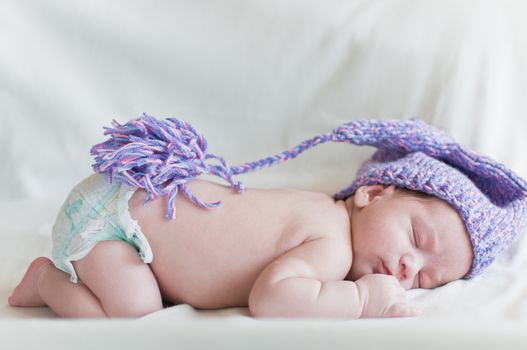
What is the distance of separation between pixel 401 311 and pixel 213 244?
0.37 metres

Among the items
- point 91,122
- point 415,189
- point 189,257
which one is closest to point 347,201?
point 415,189

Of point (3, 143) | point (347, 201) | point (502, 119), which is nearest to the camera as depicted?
point (347, 201)

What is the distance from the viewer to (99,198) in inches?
60.2

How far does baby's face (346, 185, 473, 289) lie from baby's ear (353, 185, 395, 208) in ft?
0.23

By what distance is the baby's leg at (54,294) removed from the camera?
4.78ft

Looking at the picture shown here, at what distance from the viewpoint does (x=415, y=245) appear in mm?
1590

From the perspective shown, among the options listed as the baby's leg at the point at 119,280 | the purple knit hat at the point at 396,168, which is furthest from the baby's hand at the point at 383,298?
the baby's leg at the point at 119,280

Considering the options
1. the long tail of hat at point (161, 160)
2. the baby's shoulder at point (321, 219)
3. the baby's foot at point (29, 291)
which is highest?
the long tail of hat at point (161, 160)

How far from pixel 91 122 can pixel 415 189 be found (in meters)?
0.95

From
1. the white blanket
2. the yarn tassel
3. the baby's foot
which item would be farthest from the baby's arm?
the white blanket

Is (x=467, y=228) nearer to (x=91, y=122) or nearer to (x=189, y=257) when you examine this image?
(x=189, y=257)

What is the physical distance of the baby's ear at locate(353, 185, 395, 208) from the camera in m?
1.68

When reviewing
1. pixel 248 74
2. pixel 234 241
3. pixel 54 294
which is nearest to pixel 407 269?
pixel 234 241

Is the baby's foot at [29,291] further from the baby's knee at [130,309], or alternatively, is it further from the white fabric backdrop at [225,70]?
the white fabric backdrop at [225,70]
